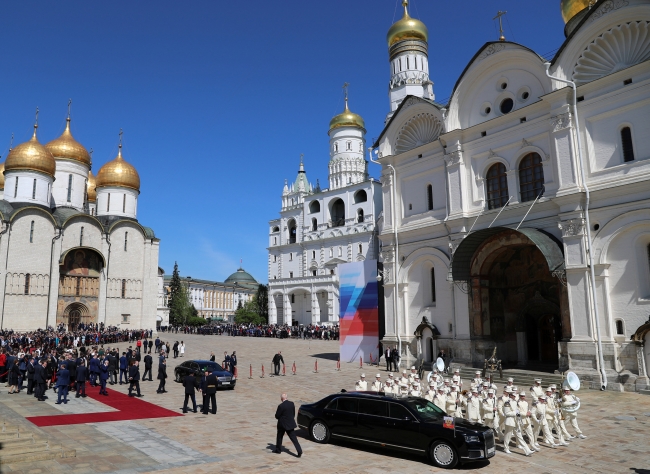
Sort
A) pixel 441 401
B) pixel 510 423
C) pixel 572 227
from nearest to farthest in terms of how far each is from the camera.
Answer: pixel 510 423
pixel 441 401
pixel 572 227

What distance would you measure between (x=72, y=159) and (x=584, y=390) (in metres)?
54.3

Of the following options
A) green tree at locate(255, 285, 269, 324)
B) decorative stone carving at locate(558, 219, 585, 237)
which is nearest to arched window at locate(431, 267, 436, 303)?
decorative stone carving at locate(558, 219, 585, 237)

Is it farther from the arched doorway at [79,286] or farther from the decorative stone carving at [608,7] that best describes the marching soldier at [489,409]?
the arched doorway at [79,286]

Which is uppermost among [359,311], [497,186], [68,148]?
[68,148]

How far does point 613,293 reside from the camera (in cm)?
1958

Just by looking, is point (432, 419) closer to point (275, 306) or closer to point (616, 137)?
point (616, 137)

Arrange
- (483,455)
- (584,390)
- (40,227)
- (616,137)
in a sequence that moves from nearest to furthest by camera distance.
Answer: (483,455) → (584,390) → (616,137) → (40,227)

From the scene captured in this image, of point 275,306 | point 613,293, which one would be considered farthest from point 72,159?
point 613,293

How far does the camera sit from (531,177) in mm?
23188

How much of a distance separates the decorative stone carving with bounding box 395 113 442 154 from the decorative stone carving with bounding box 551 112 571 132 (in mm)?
6472

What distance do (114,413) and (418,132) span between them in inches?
827

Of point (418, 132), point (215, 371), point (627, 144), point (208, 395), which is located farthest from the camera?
point (418, 132)

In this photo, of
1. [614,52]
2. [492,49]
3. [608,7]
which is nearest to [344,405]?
[614,52]

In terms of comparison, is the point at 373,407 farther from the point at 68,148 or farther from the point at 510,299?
the point at 68,148
